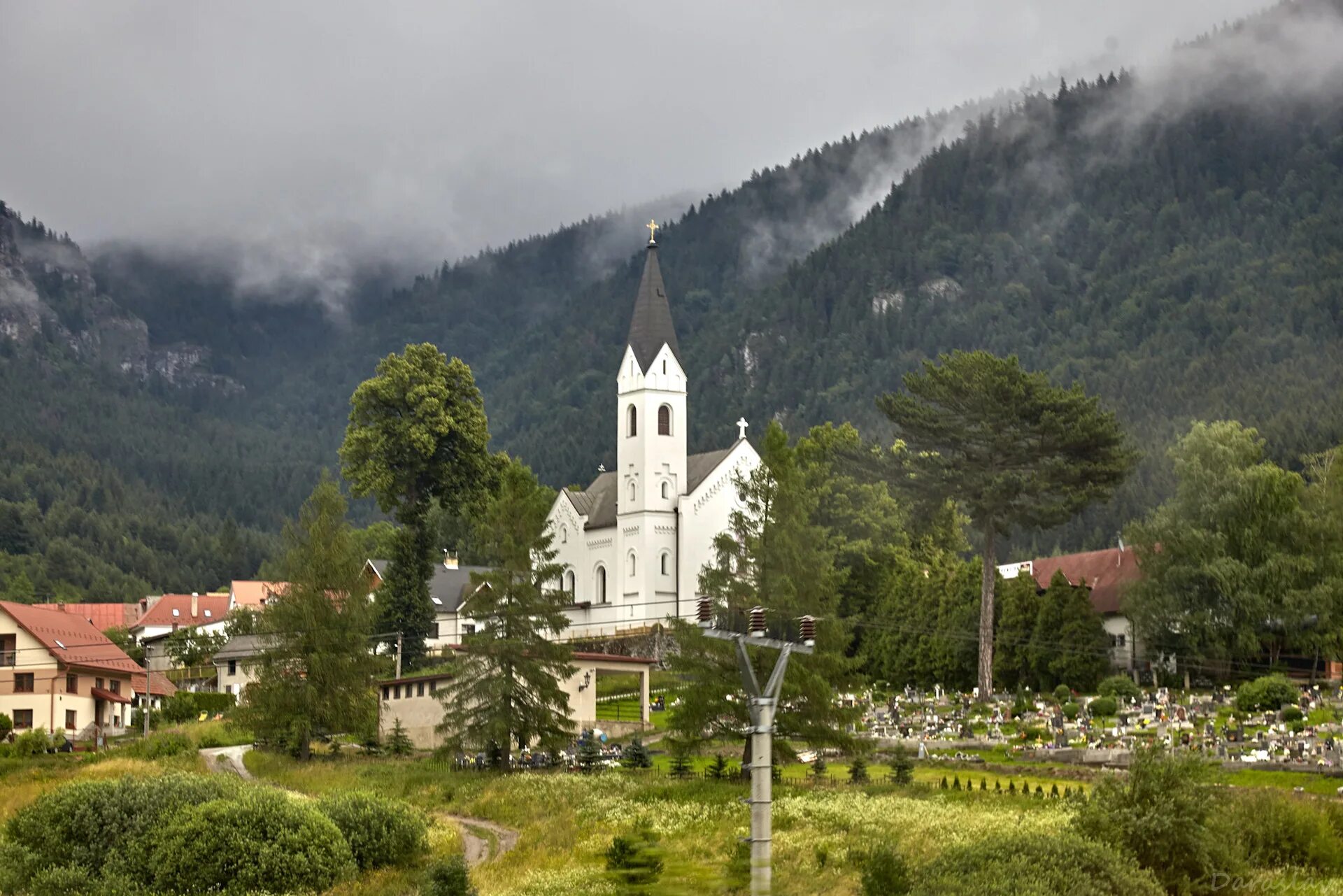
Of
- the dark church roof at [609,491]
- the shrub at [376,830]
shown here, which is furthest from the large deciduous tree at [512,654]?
the dark church roof at [609,491]

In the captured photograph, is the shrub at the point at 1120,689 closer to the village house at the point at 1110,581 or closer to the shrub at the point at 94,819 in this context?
the village house at the point at 1110,581

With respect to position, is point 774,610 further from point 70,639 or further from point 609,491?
point 609,491

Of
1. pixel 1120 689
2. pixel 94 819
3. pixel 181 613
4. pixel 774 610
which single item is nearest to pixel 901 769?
pixel 774 610

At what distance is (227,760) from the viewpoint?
181 ft

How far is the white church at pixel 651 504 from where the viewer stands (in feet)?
297

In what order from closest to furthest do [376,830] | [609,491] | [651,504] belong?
[376,830], [651,504], [609,491]

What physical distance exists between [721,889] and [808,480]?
49862 millimetres

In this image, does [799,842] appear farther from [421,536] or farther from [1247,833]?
[421,536]

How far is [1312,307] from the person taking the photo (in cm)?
17100

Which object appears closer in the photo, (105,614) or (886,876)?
(886,876)

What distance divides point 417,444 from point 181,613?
4950 centimetres

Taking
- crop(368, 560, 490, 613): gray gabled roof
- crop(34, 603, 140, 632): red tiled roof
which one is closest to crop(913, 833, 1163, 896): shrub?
crop(368, 560, 490, 613): gray gabled roof

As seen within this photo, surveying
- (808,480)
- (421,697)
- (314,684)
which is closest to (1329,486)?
(808,480)

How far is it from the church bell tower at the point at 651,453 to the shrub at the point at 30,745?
39.8m
